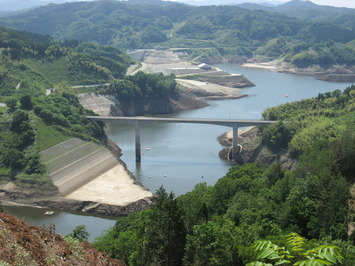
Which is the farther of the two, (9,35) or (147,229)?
(9,35)

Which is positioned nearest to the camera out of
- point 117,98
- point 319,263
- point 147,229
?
point 319,263

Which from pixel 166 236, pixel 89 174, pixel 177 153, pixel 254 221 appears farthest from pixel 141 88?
pixel 166 236

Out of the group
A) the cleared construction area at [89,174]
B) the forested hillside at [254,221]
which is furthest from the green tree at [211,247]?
the cleared construction area at [89,174]

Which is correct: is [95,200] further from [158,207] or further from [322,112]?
[322,112]

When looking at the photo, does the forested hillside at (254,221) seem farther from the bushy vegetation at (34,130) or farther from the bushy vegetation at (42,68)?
the bushy vegetation at (42,68)

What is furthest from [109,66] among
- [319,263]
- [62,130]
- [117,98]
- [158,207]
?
[319,263]

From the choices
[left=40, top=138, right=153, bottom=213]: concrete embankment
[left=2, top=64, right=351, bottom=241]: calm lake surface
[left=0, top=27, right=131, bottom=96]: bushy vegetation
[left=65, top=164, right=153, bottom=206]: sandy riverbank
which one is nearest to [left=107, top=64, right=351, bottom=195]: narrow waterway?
[left=2, top=64, right=351, bottom=241]: calm lake surface
